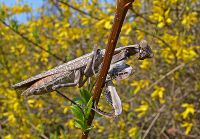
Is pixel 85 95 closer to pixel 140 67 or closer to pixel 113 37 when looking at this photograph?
pixel 113 37

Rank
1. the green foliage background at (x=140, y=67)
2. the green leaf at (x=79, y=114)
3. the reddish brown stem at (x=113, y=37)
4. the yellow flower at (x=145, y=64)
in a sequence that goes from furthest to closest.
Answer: the yellow flower at (x=145, y=64) → the green foliage background at (x=140, y=67) → the green leaf at (x=79, y=114) → the reddish brown stem at (x=113, y=37)

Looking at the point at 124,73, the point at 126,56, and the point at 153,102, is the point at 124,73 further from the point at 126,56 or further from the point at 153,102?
the point at 153,102

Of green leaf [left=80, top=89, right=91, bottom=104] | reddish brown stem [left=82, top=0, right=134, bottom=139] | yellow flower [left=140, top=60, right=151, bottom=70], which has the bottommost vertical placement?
green leaf [left=80, top=89, right=91, bottom=104]

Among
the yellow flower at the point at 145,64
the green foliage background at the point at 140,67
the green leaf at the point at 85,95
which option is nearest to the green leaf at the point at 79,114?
the green leaf at the point at 85,95

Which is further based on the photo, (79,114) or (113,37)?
(79,114)

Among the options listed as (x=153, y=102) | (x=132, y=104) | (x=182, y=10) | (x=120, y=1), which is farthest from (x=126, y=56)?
(x=132, y=104)

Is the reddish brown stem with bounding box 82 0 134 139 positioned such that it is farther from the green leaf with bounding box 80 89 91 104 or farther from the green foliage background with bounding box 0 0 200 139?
the green foliage background with bounding box 0 0 200 139

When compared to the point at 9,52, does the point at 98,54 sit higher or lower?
lower

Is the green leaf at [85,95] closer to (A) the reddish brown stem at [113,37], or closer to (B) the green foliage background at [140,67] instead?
(A) the reddish brown stem at [113,37]

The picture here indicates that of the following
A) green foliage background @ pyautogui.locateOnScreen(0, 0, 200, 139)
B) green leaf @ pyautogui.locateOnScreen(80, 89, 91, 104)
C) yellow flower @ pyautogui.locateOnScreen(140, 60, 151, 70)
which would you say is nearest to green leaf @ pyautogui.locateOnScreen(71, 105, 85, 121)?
green leaf @ pyautogui.locateOnScreen(80, 89, 91, 104)

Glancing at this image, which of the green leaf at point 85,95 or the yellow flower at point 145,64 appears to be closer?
the green leaf at point 85,95

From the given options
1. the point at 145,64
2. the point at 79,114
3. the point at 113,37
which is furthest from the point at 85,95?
the point at 145,64
